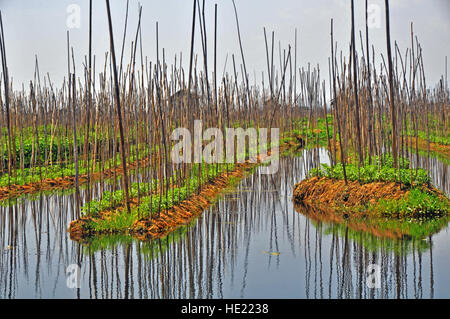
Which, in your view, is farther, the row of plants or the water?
the row of plants

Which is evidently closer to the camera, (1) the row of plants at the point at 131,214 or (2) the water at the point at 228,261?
(2) the water at the point at 228,261

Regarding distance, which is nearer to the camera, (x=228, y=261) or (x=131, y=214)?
(x=228, y=261)

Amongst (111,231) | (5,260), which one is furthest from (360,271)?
(5,260)

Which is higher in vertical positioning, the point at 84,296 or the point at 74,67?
the point at 74,67

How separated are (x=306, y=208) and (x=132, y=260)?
142 inches

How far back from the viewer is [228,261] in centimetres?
468

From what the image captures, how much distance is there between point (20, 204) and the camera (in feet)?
27.0

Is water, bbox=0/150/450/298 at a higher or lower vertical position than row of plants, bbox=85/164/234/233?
lower

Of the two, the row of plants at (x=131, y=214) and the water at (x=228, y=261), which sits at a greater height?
the row of plants at (x=131, y=214)

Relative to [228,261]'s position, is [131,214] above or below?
above

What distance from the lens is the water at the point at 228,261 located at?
3.83 meters

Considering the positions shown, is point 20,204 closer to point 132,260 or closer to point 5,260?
point 5,260

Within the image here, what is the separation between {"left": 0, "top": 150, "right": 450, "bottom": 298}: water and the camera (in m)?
3.83
